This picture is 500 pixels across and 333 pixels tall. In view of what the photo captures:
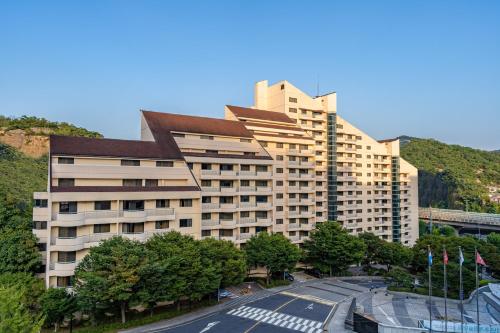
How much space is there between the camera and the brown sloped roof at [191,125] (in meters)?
52.9

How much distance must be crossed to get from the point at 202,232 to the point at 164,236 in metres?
12.8

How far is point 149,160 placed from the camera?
4641 cm

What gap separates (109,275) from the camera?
32312 millimetres

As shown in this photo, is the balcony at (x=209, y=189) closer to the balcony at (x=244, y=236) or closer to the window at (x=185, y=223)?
the window at (x=185, y=223)

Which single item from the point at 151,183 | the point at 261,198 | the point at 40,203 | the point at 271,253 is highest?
the point at 151,183

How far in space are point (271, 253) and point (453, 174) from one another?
5805 inches

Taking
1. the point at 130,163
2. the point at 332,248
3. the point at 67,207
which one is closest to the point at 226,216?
the point at 130,163

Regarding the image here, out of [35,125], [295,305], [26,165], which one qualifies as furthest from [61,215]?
[35,125]

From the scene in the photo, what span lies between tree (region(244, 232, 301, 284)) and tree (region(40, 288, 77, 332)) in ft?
81.4

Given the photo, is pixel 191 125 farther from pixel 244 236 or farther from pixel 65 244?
pixel 65 244

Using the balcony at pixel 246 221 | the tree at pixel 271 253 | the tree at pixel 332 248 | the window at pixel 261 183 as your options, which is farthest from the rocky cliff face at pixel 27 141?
the tree at pixel 332 248

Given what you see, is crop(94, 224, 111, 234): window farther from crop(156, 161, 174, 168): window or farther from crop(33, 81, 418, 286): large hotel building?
crop(156, 161, 174, 168): window

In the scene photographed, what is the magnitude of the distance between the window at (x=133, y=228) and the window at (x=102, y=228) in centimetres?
186

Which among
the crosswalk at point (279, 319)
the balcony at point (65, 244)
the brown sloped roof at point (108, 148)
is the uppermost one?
the brown sloped roof at point (108, 148)
